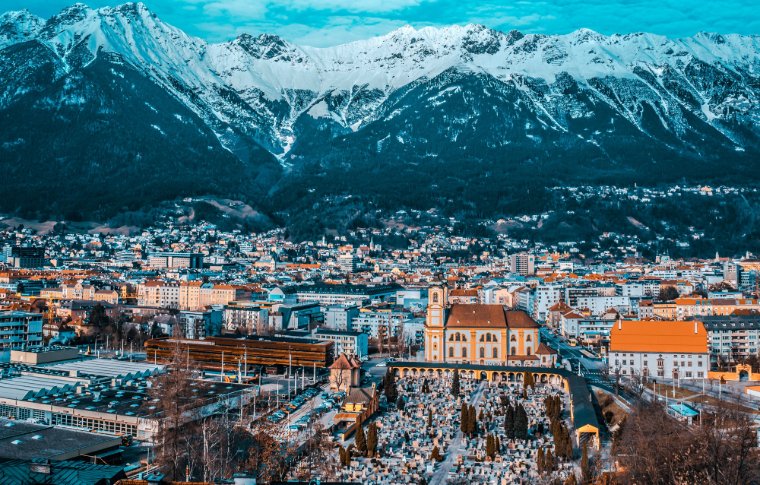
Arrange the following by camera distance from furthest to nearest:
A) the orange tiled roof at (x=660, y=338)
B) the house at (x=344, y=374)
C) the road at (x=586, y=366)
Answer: the orange tiled roof at (x=660, y=338)
the house at (x=344, y=374)
the road at (x=586, y=366)

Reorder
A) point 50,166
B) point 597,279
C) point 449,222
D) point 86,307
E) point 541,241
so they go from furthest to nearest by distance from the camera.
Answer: point 50,166, point 449,222, point 541,241, point 597,279, point 86,307

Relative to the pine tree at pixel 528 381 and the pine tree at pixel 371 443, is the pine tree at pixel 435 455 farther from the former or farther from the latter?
the pine tree at pixel 528 381

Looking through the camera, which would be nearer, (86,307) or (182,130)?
(86,307)

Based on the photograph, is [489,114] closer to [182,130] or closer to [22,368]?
[182,130]

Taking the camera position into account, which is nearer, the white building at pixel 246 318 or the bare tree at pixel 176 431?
the bare tree at pixel 176 431

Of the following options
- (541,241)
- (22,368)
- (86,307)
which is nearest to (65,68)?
(541,241)

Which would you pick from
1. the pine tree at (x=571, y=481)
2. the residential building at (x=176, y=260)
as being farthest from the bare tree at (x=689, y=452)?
the residential building at (x=176, y=260)

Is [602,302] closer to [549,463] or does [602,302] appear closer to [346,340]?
[346,340]

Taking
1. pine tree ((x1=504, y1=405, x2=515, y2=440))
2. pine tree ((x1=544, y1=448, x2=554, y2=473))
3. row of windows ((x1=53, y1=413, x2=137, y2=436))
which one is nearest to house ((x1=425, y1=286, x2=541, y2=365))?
pine tree ((x1=504, y1=405, x2=515, y2=440))
